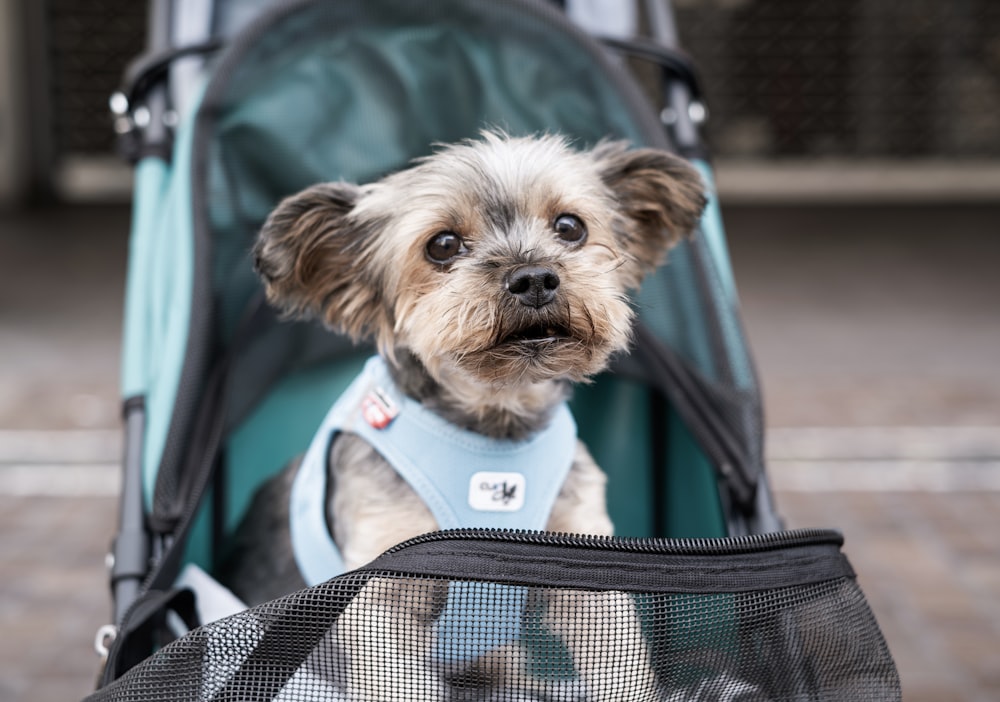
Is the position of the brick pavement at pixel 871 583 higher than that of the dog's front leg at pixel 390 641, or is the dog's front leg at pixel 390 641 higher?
the dog's front leg at pixel 390 641

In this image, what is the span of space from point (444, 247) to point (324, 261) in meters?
0.26

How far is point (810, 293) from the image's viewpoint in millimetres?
7113

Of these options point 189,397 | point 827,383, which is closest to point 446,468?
point 189,397

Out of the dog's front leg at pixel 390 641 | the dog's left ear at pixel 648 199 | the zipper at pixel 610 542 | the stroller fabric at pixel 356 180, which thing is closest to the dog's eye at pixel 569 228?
the dog's left ear at pixel 648 199

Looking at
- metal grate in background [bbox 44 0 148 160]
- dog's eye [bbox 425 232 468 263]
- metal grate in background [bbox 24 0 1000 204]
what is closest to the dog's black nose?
dog's eye [bbox 425 232 468 263]

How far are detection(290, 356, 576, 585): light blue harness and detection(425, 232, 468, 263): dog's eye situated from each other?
10.2 inches

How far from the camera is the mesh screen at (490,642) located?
1.53 meters

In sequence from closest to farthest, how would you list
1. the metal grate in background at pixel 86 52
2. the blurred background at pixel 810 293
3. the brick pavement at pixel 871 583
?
the brick pavement at pixel 871 583, the blurred background at pixel 810 293, the metal grate in background at pixel 86 52

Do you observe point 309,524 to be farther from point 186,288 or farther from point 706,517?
point 706,517

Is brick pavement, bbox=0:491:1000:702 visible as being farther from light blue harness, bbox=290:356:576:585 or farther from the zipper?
the zipper

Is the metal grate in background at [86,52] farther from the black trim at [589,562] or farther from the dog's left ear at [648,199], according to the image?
the black trim at [589,562]

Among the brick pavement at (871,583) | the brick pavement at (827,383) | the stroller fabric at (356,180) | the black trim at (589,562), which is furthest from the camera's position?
the brick pavement at (827,383)

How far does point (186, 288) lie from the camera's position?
2.28 m

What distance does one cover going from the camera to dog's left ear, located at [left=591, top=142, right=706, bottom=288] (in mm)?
2062
